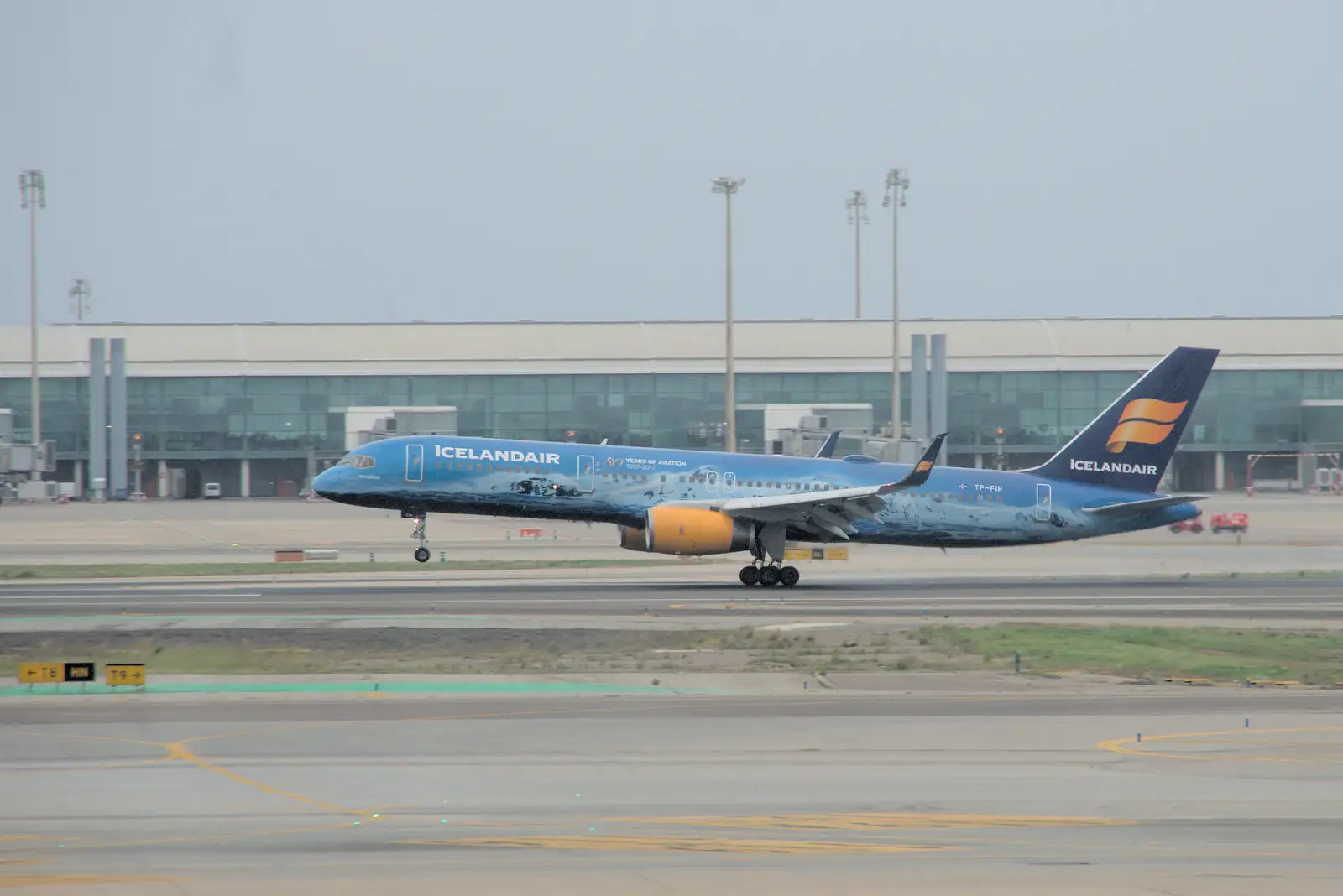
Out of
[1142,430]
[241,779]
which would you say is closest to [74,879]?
[241,779]

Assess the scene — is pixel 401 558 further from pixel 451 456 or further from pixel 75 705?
pixel 75 705

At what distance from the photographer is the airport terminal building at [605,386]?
8525 centimetres

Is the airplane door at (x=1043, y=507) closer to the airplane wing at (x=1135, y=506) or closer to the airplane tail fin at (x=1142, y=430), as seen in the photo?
the airplane wing at (x=1135, y=506)

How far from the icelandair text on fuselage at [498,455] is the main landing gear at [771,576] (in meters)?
6.13

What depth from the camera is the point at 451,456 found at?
39844 mm

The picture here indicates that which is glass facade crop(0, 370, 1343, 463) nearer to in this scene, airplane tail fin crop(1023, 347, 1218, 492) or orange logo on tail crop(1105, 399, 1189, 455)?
airplane tail fin crop(1023, 347, 1218, 492)

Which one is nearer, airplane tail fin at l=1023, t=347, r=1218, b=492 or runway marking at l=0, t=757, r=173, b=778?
runway marking at l=0, t=757, r=173, b=778

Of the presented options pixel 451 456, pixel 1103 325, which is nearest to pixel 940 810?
pixel 451 456

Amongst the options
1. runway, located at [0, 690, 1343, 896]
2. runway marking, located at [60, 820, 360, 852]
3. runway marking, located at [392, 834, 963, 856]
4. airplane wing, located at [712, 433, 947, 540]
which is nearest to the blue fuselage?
airplane wing, located at [712, 433, 947, 540]

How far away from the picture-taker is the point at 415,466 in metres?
39.8

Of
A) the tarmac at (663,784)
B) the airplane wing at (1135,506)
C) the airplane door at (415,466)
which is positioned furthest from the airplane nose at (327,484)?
the airplane wing at (1135,506)

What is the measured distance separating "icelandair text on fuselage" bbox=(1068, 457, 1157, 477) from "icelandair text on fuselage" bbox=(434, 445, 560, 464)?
15.3 m

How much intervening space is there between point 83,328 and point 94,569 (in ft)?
163

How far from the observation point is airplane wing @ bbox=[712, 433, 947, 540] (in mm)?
38094
